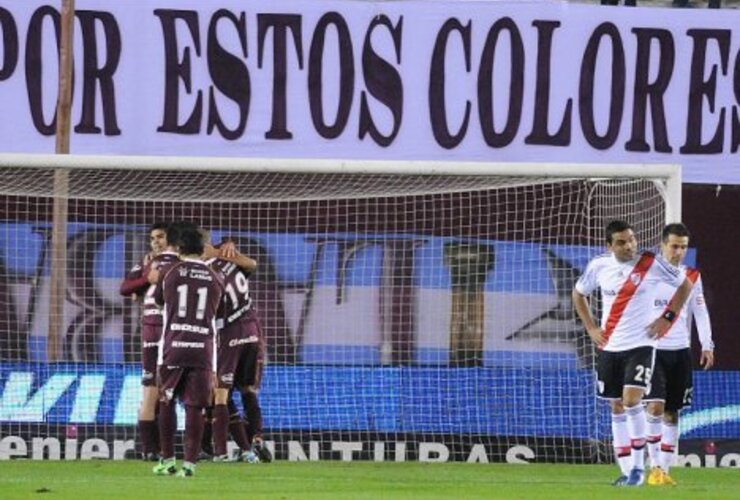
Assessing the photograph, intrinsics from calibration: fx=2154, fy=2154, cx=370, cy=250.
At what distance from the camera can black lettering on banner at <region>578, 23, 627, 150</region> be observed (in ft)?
70.0

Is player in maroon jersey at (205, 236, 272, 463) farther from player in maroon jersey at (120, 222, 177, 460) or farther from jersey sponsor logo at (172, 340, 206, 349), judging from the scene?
jersey sponsor logo at (172, 340, 206, 349)

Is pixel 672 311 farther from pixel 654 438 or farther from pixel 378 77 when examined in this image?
pixel 378 77

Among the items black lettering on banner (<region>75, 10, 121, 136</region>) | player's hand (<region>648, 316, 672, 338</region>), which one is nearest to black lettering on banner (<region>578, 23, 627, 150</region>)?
black lettering on banner (<region>75, 10, 121, 136</region>)

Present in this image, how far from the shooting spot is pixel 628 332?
50.3ft

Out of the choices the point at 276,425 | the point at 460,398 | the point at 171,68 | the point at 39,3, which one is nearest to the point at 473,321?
the point at 460,398

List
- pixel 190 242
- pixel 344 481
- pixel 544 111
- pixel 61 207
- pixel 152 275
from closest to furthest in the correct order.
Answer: pixel 190 242, pixel 344 481, pixel 152 275, pixel 61 207, pixel 544 111

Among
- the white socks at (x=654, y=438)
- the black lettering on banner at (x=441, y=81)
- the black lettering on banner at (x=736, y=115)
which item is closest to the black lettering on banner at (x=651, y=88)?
the black lettering on banner at (x=736, y=115)

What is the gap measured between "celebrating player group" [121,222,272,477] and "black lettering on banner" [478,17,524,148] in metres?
4.21

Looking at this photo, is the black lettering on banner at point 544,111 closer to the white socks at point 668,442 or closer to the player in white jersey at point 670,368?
the player in white jersey at point 670,368

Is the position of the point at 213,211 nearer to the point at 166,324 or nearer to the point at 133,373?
the point at 133,373

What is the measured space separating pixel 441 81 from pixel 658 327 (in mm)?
6383

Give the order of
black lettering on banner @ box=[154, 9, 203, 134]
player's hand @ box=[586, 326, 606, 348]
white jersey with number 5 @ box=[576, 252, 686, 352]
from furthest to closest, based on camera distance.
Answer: black lettering on banner @ box=[154, 9, 203, 134]
player's hand @ box=[586, 326, 606, 348]
white jersey with number 5 @ box=[576, 252, 686, 352]

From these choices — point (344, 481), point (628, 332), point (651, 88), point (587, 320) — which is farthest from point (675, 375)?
point (651, 88)

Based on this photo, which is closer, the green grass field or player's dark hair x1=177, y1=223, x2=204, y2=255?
the green grass field
